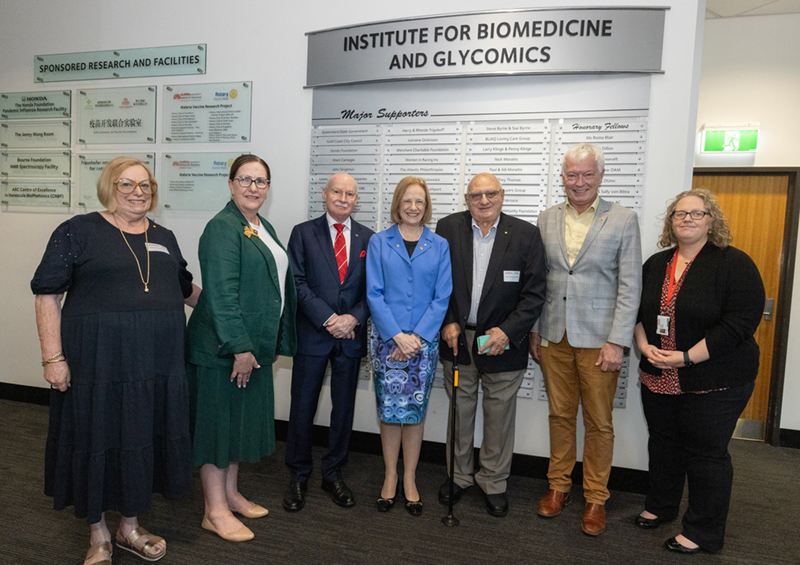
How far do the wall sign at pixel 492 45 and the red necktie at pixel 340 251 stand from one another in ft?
3.78

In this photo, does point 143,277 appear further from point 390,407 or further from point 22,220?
point 22,220

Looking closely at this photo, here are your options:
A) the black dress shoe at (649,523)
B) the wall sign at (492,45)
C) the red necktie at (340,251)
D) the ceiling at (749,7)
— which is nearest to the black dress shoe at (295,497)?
the red necktie at (340,251)

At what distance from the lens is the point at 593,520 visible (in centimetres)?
231

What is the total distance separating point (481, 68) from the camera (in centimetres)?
285

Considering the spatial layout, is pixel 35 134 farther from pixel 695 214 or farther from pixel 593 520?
pixel 593 520

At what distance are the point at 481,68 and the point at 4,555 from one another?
3321 millimetres

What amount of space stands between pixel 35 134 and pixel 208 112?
159cm

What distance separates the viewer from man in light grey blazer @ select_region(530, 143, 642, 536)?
2.29 metres

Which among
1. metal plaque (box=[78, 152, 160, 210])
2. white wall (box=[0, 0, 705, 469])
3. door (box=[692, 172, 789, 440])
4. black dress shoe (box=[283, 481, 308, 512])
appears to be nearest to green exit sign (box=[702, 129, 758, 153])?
door (box=[692, 172, 789, 440])

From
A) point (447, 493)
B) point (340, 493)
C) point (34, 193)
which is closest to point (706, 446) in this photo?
point (447, 493)

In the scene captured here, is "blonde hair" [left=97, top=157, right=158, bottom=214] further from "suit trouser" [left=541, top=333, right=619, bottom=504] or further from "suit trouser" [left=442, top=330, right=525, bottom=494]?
"suit trouser" [left=541, top=333, right=619, bottom=504]

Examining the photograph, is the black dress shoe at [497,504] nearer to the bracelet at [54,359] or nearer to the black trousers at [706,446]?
the black trousers at [706,446]

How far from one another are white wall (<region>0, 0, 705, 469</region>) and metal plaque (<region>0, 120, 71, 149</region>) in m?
0.29

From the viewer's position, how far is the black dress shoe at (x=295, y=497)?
7.77 feet
